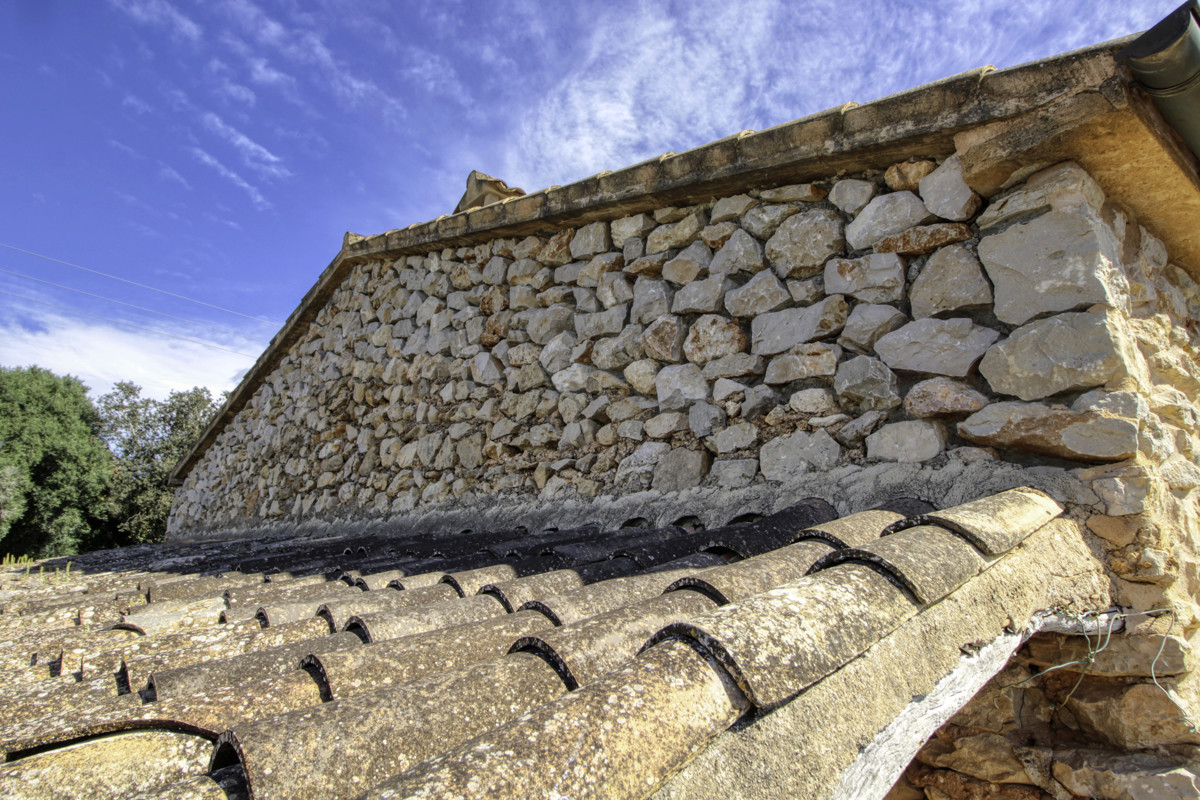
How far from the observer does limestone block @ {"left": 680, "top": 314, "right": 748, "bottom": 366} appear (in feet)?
10.5

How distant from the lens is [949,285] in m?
2.56

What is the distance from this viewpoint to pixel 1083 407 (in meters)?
2.16

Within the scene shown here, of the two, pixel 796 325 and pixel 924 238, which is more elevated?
pixel 924 238

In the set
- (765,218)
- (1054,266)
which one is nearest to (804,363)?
(765,218)

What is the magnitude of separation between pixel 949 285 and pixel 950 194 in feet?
1.15

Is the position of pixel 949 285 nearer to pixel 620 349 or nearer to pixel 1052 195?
pixel 1052 195

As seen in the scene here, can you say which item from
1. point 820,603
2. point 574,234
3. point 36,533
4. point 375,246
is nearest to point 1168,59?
point 820,603

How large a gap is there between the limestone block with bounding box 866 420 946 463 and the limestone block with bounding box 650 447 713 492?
2.63 ft

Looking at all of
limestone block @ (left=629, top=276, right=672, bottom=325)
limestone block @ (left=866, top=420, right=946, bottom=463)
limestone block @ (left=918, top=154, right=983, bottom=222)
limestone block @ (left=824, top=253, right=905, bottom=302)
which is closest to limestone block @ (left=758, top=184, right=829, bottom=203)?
limestone block @ (left=824, top=253, right=905, bottom=302)

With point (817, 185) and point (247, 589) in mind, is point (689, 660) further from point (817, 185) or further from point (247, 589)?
point (817, 185)

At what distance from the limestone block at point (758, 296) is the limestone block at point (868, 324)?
13.2 inches

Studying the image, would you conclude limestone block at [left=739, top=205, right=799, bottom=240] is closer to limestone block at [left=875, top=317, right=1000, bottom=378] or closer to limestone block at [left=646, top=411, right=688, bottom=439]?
limestone block at [left=875, top=317, right=1000, bottom=378]

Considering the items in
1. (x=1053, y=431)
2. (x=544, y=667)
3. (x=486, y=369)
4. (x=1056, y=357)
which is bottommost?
(x=544, y=667)

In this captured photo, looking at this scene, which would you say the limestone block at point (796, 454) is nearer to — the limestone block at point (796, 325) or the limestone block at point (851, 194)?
the limestone block at point (796, 325)
